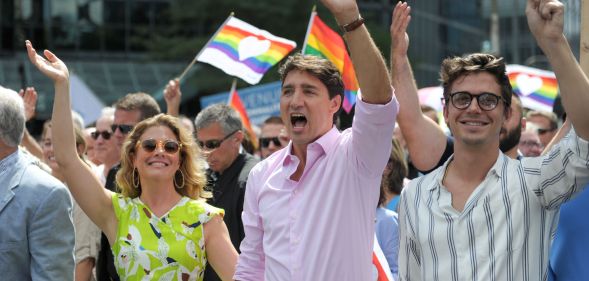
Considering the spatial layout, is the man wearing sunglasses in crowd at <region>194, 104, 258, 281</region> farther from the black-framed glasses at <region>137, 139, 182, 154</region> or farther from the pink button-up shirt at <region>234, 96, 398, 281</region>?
the pink button-up shirt at <region>234, 96, 398, 281</region>

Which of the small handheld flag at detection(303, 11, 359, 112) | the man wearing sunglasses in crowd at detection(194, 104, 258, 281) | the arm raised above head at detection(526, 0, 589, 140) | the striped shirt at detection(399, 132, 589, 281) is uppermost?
the arm raised above head at detection(526, 0, 589, 140)

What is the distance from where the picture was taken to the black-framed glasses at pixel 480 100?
185 inches

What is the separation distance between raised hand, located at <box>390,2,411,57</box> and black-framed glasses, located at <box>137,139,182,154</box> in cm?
126

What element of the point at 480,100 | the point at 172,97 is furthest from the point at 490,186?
the point at 172,97

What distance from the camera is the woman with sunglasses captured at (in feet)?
18.7

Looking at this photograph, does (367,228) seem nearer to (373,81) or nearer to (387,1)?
(373,81)

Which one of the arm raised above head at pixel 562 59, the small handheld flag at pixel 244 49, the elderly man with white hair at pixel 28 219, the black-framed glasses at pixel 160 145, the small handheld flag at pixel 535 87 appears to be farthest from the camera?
the small handheld flag at pixel 535 87

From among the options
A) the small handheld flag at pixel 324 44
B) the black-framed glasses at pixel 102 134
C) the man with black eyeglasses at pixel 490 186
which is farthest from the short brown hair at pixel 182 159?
the small handheld flag at pixel 324 44

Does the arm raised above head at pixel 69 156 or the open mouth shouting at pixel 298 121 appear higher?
the open mouth shouting at pixel 298 121

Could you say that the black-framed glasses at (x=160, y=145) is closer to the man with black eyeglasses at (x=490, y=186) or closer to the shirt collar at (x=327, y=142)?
the shirt collar at (x=327, y=142)

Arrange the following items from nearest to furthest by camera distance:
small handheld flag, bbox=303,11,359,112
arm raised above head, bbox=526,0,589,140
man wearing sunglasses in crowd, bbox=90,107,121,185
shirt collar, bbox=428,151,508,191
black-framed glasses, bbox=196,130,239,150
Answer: arm raised above head, bbox=526,0,589,140
shirt collar, bbox=428,151,508,191
black-framed glasses, bbox=196,130,239,150
man wearing sunglasses in crowd, bbox=90,107,121,185
small handheld flag, bbox=303,11,359,112

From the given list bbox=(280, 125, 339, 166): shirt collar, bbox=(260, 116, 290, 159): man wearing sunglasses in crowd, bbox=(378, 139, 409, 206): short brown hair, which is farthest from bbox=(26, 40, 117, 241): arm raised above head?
bbox=(260, 116, 290, 159): man wearing sunglasses in crowd

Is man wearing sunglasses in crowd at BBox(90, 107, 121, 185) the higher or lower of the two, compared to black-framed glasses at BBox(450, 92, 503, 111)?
lower

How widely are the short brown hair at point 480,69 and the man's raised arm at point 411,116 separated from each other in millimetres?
533
